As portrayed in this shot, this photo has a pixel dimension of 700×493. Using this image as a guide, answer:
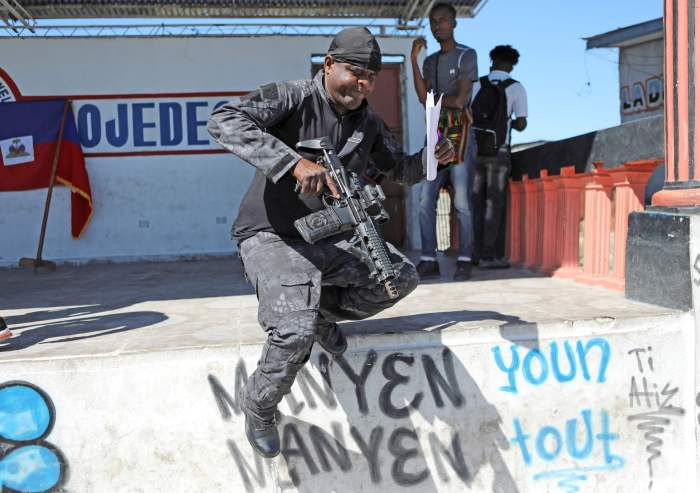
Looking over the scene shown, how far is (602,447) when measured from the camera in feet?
11.0

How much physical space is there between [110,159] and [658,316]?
6859 millimetres

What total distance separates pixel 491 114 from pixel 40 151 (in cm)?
564

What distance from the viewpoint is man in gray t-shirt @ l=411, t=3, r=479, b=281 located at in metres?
4.88

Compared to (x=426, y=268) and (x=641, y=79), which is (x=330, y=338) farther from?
(x=641, y=79)

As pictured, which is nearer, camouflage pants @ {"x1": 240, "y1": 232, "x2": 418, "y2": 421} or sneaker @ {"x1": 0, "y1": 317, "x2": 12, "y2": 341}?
camouflage pants @ {"x1": 240, "y1": 232, "x2": 418, "y2": 421}

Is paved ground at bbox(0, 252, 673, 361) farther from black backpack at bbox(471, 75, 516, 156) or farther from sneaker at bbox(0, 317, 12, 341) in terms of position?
black backpack at bbox(471, 75, 516, 156)

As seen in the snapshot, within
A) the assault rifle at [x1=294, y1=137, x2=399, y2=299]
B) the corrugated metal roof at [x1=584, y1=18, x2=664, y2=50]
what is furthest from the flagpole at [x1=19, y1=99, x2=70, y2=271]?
the corrugated metal roof at [x1=584, y1=18, x2=664, y2=50]

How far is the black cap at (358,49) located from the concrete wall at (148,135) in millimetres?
5708

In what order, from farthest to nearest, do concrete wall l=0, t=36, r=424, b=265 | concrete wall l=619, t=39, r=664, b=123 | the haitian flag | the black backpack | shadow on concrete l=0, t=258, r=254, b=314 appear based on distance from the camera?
1. concrete wall l=619, t=39, r=664, b=123
2. concrete wall l=0, t=36, r=424, b=265
3. the haitian flag
4. the black backpack
5. shadow on concrete l=0, t=258, r=254, b=314

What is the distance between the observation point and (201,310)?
Answer: 420cm

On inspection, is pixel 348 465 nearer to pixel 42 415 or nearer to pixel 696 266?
pixel 42 415

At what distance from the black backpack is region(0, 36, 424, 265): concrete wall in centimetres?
281

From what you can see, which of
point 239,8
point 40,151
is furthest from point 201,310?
point 239,8

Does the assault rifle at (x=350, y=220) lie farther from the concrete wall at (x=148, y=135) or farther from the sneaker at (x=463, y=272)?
the concrete wall at (x=148, y=135)
